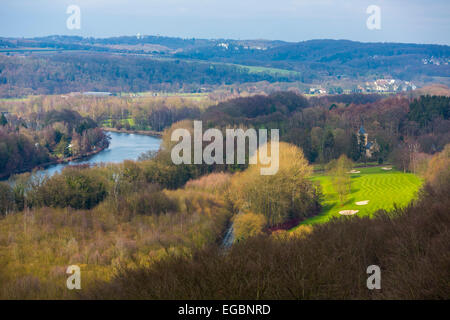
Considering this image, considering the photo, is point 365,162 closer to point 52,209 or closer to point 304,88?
point 52,209

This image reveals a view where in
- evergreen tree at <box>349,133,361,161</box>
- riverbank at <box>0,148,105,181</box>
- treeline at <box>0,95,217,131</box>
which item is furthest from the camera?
treeline at <box>0,95,217,131</box>

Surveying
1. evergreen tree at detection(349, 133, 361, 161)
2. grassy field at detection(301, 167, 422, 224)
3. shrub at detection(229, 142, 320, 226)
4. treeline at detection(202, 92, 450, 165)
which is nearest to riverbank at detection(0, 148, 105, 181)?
treeline at detection(202, 92, 450, 165)

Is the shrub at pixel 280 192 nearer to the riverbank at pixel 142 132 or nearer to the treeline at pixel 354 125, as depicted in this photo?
the treeline at pixel 354 125

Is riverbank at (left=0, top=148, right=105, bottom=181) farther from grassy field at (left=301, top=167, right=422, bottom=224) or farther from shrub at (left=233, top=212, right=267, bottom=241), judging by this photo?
shrub at (left=233, top=212, right=267, bottom=241)

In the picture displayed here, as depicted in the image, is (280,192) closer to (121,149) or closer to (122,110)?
(121,149)

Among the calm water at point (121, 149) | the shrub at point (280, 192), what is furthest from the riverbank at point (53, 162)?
the shrub at point (280, 192)

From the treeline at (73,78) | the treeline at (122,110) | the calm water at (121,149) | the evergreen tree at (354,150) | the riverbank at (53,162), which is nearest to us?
the riverbank at (53,162)
